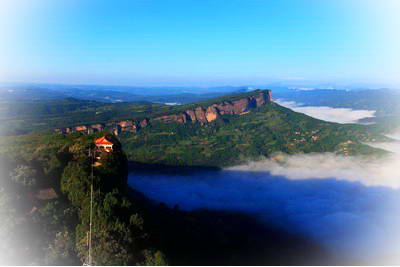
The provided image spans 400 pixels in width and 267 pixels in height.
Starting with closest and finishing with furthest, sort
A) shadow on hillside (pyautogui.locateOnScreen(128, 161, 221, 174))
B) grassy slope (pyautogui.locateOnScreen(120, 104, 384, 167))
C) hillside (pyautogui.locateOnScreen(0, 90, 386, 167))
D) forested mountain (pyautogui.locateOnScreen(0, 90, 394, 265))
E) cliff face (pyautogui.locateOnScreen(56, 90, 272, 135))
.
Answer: forested mountain (pyautogui.locateOnScreen(0, 90, 394, 265)) < shadow on hillside (pyautogui.locateOnScreen(128, 161, 221, 174)) < grassy slope (pyautogui.locateOnScreen(120, 104, 384, 167)) < hillside (pyautogui.locateOnScreen(0, 90, 386, 167)) < cliff face (pyautogui.locateOnScreen(56, 90, 272, 135))

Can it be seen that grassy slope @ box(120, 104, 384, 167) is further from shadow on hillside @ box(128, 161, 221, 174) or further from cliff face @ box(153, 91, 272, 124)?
shadow on hillside @ box(128, 161, 221, 174)

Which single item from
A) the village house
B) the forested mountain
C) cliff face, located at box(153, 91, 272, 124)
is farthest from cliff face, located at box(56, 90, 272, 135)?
the village house

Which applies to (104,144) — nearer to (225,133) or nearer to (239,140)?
(239,140)

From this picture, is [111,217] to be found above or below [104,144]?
below

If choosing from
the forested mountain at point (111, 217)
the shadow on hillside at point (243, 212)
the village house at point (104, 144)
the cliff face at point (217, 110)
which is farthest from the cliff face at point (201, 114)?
the village house at point (104, 144)

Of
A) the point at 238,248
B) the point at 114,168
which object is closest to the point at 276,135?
the point at 238,248

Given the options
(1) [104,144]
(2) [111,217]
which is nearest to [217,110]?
(1) [104,144]

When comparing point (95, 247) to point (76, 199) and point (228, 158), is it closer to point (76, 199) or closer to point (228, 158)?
point (76, 199)
